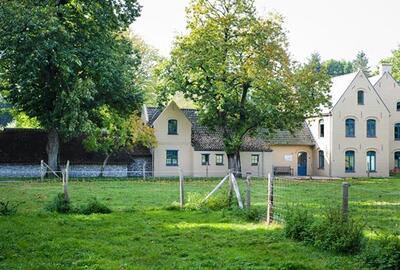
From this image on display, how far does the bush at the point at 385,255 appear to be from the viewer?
866 cm

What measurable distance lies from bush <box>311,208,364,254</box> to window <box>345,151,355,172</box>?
122ft

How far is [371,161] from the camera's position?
47.4 m

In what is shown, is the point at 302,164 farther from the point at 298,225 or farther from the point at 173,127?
the point at 298,225

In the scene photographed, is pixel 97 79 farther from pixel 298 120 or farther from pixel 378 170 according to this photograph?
pixel 378 170

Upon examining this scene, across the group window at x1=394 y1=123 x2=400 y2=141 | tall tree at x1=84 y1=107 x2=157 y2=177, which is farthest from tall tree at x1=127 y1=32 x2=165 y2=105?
window at x1=394 y1=123 x2=400 y2=141

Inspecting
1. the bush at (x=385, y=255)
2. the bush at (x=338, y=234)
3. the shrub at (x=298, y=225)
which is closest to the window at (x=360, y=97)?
the shrub at (x=298, y=225)

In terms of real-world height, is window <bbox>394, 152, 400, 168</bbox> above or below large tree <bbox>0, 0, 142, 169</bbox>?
below

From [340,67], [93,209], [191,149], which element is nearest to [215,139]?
[191,149]

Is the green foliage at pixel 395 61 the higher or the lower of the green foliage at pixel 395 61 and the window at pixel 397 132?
the higher

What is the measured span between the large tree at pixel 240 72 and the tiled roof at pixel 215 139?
3753 millimetres

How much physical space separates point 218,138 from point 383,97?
17774 mm

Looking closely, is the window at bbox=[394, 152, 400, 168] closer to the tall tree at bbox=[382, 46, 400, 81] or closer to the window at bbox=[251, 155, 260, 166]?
the window at bbox=[251, 155, 260, 166]

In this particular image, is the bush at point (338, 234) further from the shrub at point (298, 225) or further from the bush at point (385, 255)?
the bush at point (385, 255)

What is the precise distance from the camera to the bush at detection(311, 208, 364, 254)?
10156 mm
